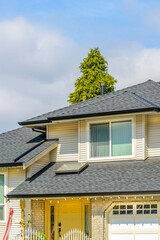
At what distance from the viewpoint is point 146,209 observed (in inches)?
753

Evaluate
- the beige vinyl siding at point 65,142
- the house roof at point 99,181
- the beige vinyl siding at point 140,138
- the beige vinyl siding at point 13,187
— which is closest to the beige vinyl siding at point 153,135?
the house roof at point 99,181

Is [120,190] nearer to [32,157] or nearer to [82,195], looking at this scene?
[82,195]

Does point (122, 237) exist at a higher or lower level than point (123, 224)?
lower

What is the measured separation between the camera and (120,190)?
60.0 ft

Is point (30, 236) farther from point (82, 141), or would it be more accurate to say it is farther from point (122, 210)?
point (82, 141)

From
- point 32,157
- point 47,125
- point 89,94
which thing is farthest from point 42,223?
point 89,94

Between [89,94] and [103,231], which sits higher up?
[89,94]

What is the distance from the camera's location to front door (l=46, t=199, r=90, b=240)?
21.4 m

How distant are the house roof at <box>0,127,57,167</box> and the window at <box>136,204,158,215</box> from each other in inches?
206

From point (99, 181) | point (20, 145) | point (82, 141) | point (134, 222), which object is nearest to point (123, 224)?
point (134, 222)

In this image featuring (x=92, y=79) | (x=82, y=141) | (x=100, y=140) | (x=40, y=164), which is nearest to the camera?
(x=100, y=140)

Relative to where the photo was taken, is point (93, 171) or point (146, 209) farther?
point (93, 171)

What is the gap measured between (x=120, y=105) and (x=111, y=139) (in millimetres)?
1536

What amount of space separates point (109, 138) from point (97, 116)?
1.15 m
